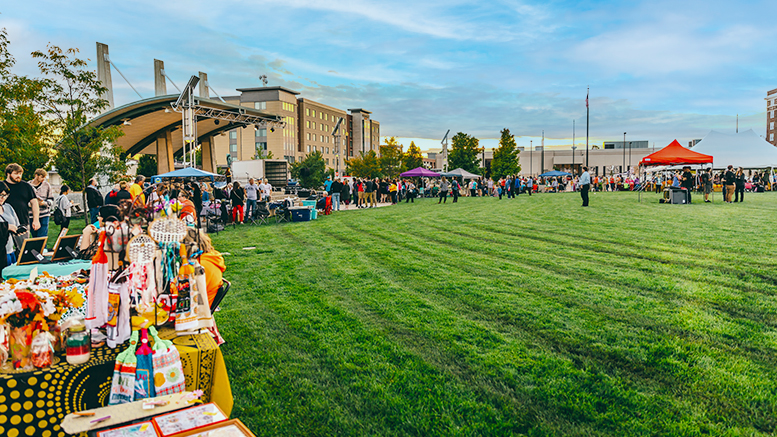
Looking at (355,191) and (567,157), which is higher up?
(567,157)

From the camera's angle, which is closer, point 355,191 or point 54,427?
point 54,427

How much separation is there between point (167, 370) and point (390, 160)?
63245mm

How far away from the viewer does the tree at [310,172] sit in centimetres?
4947

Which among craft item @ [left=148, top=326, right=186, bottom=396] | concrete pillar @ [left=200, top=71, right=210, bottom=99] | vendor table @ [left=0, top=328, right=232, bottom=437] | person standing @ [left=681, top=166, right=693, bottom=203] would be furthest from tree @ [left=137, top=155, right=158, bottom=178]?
craft item @ [left=148, top=326, right=186, bottom=396]

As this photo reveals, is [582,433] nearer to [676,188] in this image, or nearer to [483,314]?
[483,314]

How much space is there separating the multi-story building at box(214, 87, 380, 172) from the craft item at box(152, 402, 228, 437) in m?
69.9

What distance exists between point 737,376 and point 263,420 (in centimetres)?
356

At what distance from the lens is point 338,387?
3.54 meters

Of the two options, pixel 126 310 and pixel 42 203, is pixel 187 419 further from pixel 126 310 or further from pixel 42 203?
pixel 42 203

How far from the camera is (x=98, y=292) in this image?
122 inches

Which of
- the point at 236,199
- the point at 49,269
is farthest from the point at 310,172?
the point at 49,269

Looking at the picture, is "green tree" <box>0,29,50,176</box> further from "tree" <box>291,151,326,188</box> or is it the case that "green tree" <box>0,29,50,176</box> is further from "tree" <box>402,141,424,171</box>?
"tree" <box>402,141,424,171</box>

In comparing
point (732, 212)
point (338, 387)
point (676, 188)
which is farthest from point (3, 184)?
point (676, 188)

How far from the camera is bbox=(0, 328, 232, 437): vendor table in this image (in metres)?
2.47
